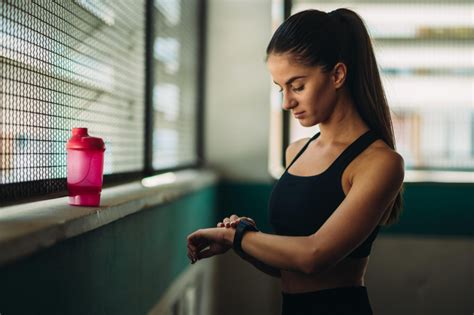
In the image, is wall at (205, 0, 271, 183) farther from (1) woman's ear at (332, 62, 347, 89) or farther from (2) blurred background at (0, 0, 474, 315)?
(1) woman's ear at (332, 62, 347, 89)

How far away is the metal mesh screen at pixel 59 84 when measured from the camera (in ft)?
4.42

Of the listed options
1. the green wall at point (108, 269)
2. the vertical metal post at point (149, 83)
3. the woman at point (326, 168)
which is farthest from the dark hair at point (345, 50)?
the vertical metal post at point (149, 83)

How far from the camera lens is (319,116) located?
5.11 feet

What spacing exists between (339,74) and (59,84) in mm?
672

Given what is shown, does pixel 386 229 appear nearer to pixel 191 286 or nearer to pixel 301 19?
pixel 191 286

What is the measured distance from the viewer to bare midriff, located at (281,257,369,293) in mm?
1521

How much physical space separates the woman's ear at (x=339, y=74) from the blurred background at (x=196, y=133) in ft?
0.69

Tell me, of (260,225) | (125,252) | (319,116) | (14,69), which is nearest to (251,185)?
(260,225)

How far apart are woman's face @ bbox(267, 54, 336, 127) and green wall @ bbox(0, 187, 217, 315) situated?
1.77 ft

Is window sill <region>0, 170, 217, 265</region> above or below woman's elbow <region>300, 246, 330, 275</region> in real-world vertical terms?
above

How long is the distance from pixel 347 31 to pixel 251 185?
2554 mm

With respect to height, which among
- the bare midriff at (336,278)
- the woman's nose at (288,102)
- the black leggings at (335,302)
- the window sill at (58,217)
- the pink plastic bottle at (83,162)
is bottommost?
the black leggings at (335,302)

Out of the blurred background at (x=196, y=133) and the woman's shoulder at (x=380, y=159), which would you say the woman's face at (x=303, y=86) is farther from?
the blurred background at (x=196, y=133)

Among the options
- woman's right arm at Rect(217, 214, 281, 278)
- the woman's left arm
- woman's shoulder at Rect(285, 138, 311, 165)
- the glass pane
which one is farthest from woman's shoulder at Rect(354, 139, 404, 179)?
the glass pane
